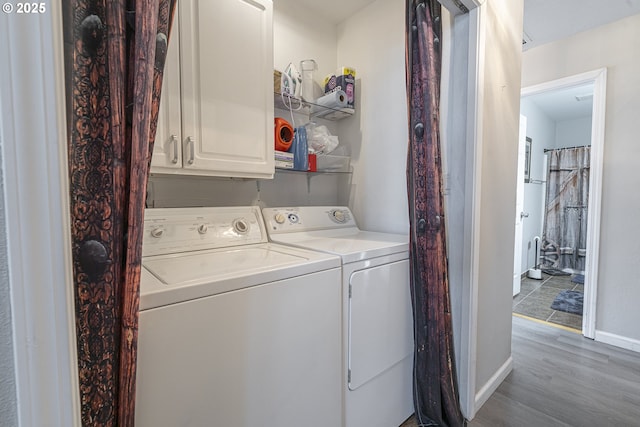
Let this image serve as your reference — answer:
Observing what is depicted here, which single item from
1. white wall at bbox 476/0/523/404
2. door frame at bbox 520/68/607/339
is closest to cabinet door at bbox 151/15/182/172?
white wall at bbox 476/0/523/404

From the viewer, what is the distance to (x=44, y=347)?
1.44 feet

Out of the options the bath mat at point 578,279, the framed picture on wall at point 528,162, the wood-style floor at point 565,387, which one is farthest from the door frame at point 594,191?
the bath mat at point 578,279

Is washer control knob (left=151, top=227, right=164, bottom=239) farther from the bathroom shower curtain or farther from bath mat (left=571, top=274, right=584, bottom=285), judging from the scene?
the bathroom shower curtain

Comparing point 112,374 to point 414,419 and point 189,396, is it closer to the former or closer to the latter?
point 189,396

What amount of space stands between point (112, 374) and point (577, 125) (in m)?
6.50

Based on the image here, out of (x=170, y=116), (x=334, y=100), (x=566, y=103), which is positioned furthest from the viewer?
(x=566, y=103)

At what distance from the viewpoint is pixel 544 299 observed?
→ 3311 mm

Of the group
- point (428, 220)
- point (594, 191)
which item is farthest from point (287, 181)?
point (594, 191)

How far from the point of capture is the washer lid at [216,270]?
83 cm

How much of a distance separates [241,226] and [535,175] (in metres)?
4.81

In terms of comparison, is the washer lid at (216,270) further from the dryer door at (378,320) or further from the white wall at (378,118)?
the white wall at (378,118)

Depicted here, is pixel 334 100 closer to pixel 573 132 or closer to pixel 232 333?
pixel 232 333

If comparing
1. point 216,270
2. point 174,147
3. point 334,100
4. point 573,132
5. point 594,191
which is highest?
point 573,132

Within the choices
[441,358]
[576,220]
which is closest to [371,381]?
[441,358]
